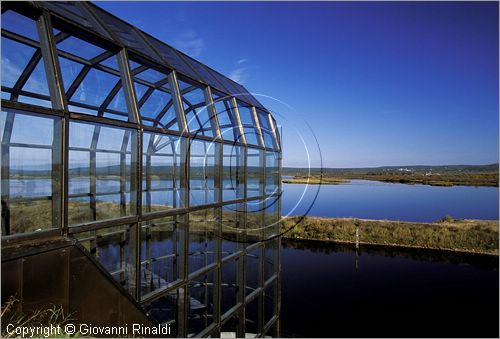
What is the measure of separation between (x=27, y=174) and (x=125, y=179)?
2081mm

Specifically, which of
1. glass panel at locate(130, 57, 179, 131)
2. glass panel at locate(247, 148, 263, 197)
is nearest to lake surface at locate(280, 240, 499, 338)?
glass panel at locate(247, 148, 263, 197)

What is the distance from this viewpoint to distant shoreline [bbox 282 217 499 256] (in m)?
31.3

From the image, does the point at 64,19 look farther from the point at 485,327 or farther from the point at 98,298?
the point at 485,327

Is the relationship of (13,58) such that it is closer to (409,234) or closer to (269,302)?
(269,302)

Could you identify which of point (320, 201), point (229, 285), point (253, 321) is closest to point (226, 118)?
point (229, 285)

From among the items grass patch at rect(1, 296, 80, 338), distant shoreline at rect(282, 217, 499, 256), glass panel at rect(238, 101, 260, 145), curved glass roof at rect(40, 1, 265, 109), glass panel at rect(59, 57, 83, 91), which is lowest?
distant shoreline at rect(282, 217, 499, 256)

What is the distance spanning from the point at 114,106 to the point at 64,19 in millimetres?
2657

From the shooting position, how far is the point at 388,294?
69.8ft

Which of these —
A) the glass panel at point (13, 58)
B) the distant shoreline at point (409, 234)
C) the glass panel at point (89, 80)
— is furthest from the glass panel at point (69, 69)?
the distant shoreline at point (409, 234)

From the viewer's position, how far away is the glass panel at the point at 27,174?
Answer: 4.48m

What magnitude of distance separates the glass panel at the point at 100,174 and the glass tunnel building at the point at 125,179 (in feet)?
0.12

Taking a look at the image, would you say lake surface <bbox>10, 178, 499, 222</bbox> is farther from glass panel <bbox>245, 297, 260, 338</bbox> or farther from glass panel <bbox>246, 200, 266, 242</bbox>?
glass panel <bbox>245, 297, 260, 338</bbox>

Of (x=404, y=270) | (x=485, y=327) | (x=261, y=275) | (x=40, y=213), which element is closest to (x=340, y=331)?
(x=485, y=327)

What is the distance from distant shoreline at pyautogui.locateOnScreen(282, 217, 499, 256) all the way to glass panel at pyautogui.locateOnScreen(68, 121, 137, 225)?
25180 millimetres
